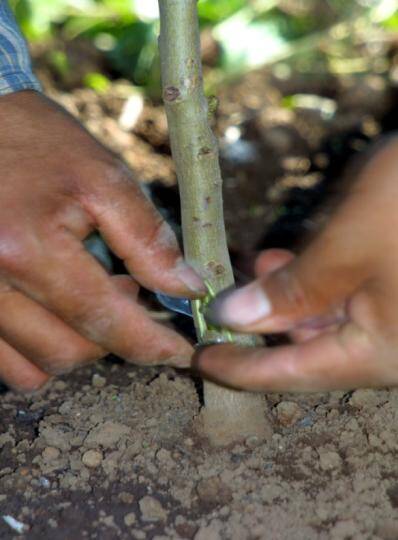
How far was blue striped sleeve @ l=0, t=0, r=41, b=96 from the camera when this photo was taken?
1.62 metres

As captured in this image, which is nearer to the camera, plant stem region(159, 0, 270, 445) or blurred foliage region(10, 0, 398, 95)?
plant stem region(159, 0, 270, 445)

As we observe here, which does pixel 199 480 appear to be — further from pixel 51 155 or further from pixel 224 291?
pixel 51 155

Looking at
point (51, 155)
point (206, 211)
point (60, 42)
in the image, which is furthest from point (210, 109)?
point (60, 42)

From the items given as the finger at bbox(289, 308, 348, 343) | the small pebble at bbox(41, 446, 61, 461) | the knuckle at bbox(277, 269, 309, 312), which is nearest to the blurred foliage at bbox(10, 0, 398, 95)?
the small pebble at bbox(41, 446, 61, 461)

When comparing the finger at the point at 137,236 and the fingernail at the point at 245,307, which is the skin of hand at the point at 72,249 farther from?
the fingernail at the point at 245,307

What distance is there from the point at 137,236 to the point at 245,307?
0.25m

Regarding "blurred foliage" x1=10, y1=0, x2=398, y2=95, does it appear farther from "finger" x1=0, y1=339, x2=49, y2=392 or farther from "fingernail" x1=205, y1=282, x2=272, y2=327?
"fingernail" x1=205, y1=282, x2=272, y2=327

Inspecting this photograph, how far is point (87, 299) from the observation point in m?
1.48

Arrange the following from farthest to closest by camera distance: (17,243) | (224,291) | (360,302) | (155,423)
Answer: (155,423) → (224,291) → (17,243) → (360,302)

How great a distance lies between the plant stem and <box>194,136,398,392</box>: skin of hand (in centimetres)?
14

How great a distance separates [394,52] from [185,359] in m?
2.23

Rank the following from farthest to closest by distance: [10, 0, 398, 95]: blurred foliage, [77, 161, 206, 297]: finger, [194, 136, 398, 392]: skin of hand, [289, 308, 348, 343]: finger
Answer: [10, 0, 398, 95]: blurred foliage → [77, 161, 206, 297]: finger → [289, 308, 348, 343]: finger → [194, 136, 398, 392]: skin of hand

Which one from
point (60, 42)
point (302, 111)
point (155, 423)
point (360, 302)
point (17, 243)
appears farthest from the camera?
point (60, 42)

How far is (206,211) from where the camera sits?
1.48 m
